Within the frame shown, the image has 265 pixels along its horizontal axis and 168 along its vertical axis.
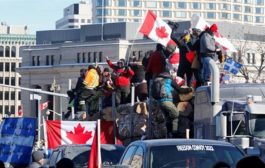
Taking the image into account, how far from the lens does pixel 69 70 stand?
479ft

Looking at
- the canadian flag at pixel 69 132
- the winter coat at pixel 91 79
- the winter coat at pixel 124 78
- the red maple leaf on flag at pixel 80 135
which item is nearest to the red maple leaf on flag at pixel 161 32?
the winter coat at pixel 124 78

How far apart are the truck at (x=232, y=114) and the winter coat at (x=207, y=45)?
62 centimetres

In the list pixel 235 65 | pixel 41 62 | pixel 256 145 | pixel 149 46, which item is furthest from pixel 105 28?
pixel 256 145

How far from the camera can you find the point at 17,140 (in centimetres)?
2541

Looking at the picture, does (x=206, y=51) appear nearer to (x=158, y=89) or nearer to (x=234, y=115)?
(x=158, y=89)

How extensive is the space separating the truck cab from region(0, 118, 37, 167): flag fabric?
355 cm

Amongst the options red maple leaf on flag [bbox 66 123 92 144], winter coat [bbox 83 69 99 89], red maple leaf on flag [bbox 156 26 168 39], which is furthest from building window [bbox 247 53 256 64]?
red maple leaf on flag [bbox 66 123 92 144]

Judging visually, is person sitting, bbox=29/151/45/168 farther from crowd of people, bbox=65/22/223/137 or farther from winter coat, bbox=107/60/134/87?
winter coat, bbox=107/60/134/87

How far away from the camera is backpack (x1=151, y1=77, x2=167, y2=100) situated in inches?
934

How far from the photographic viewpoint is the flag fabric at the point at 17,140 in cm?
2491

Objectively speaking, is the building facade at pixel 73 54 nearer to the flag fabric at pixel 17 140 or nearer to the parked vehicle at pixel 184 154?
the flag fabric at pixel 17 140

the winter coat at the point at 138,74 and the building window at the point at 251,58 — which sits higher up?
the building window at the point at 251,58

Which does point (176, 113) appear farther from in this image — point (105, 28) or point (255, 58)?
point (105, 28)

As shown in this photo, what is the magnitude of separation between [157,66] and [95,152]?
838 centimetres
